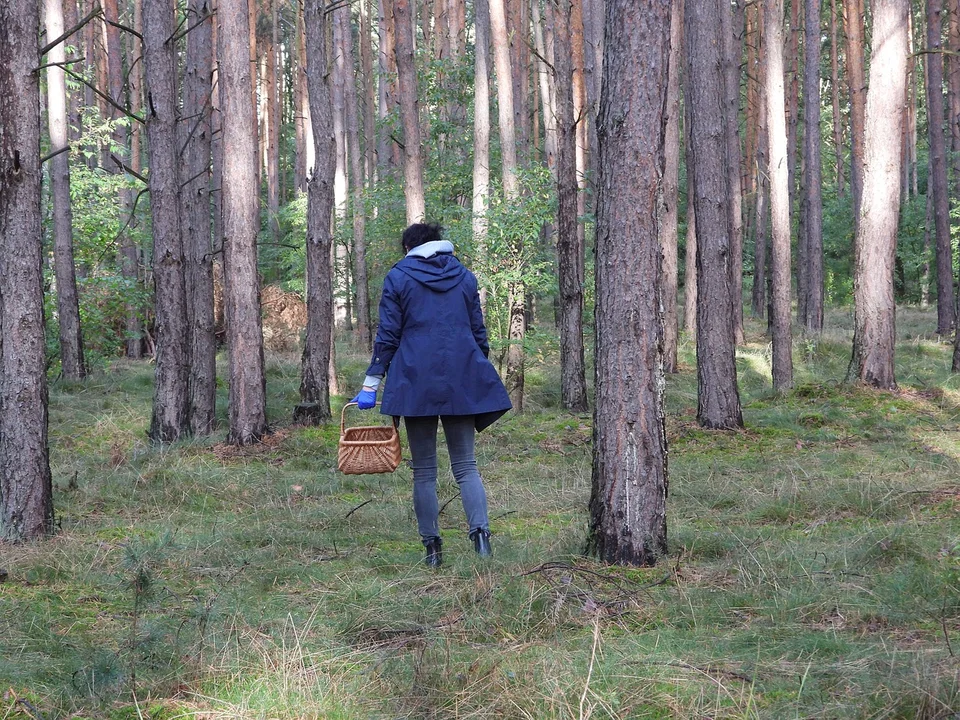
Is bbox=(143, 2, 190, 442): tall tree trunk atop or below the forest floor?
atop

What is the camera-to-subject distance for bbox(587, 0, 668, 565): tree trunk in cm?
479

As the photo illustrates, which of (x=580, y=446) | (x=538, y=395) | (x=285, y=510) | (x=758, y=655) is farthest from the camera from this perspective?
(x=538, y=395)

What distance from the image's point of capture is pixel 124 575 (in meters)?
4.98

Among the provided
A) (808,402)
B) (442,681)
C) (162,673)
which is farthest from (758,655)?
(808,402)

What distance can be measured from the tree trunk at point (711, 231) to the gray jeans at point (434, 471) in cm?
549

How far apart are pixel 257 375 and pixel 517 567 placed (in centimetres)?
599

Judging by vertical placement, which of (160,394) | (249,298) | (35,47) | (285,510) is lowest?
(285,510)

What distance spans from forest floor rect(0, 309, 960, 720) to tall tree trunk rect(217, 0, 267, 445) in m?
0.79

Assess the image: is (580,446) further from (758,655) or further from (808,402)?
(758,655)

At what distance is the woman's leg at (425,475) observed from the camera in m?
5.14

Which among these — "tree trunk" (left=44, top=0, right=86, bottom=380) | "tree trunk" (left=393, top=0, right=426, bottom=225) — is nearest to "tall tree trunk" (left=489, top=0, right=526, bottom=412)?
"tree trunk" (left=393, top=0, right=426, bottom=225)

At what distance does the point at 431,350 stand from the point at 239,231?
17.7 feet

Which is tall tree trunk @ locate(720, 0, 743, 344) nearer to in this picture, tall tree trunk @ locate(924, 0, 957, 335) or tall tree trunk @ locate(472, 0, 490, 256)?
tall tree trunk @ locate(924, 0, 957, 335)

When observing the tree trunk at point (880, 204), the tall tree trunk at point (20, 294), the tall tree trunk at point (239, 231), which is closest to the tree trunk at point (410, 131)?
the tall tree trunk at point (239, 231)
